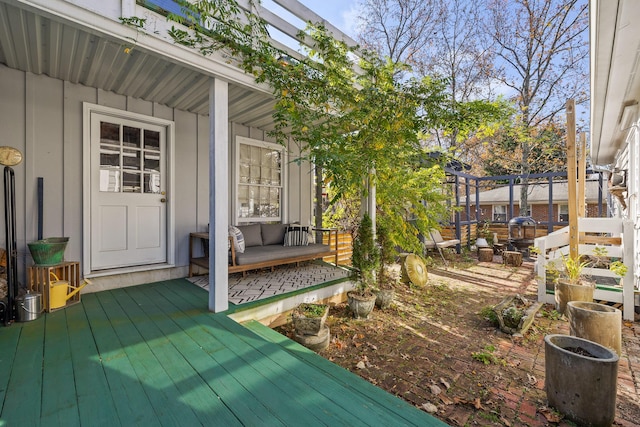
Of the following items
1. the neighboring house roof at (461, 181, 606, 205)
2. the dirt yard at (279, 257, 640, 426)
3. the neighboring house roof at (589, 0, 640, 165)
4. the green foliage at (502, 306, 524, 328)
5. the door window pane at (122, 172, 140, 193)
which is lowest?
the dirt yard at (279, 257, 640, 426)

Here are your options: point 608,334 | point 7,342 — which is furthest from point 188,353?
point 608,334

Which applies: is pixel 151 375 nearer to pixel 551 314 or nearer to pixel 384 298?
pixel 384 298

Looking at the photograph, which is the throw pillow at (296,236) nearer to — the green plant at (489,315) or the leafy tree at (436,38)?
the green plant at (489,315)

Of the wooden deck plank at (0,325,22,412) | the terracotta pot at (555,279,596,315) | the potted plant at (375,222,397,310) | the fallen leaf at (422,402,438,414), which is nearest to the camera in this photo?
the wooden deck plank at (0,325,22,412)

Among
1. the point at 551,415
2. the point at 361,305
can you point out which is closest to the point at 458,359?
the point at 551,415

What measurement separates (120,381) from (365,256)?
2759 mm

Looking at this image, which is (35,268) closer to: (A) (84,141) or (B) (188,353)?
(A) (84,141)

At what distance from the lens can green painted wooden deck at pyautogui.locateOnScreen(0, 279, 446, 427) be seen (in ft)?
4.80

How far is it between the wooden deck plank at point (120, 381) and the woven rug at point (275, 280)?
1.10 m

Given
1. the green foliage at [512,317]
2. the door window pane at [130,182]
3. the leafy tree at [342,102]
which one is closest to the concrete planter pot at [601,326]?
the green foliage at [512,317]

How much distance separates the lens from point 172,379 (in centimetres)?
175

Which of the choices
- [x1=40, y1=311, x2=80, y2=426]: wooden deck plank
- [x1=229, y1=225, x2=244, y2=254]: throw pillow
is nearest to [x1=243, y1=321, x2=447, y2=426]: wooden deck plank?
[x1=40, y1=311, x2=80, y2=426]: wooden deck plank

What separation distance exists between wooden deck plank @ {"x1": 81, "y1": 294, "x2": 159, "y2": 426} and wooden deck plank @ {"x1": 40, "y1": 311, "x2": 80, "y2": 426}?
17cm

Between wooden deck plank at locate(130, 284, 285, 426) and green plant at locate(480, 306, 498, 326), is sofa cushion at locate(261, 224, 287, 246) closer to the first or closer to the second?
wooden deck plank at locate(130, 284, 285, 426)
